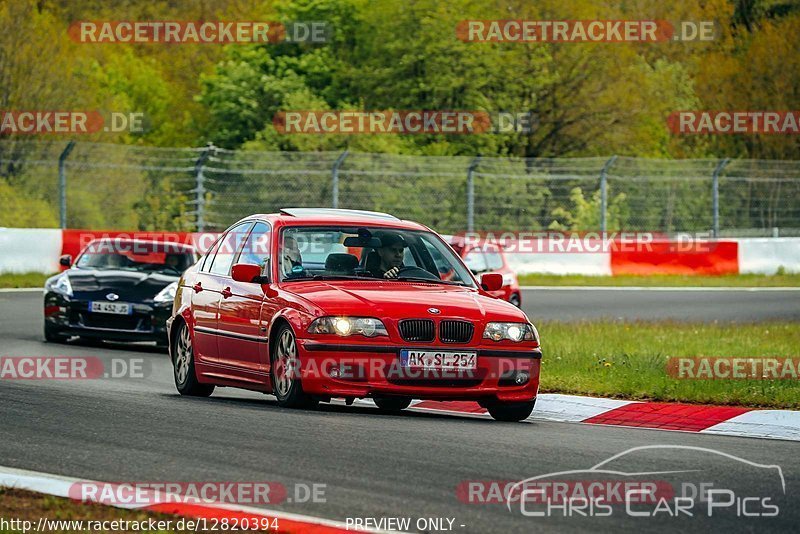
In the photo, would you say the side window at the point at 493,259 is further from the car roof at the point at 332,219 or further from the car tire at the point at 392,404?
the car tire at the point at 392,404

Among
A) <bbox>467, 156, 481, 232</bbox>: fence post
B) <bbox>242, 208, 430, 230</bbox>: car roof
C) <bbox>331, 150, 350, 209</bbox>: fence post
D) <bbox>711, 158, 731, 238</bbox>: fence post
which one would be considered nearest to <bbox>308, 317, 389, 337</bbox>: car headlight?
<bbox>242, 208, 430, 230</bbox>: car roof

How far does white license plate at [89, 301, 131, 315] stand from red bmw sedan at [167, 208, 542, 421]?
4.67m

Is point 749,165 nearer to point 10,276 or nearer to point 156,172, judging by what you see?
point 156,172

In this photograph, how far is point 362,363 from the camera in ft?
35.0

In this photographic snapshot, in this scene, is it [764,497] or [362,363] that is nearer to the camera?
[764,497]

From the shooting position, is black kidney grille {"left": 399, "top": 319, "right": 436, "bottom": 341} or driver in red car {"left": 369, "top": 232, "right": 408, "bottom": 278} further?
driver in red car {"left": 369, "top": 232, "right": 408, "bottom": 278}

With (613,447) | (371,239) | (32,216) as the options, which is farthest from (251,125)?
(613,447)

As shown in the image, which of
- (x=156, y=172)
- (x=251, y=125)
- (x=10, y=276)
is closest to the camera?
(x=10, y=276)

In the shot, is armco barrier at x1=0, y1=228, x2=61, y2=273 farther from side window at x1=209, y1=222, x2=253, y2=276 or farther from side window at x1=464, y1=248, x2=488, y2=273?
side window at x1=209, y1=222, x2=253, y2=276

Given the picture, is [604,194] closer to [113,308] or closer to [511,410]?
[113,308]

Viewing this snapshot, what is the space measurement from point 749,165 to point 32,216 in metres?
15.8

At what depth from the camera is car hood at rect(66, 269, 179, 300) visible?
1762 cm

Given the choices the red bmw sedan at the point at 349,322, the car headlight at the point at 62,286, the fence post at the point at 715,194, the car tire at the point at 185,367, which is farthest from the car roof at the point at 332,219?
the fence post at the point at 715,194

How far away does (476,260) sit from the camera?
22.8 meters
